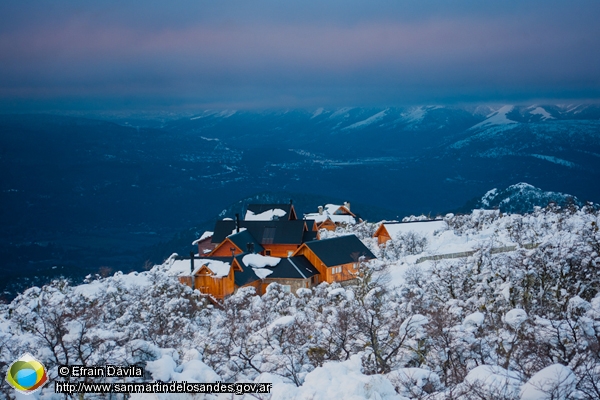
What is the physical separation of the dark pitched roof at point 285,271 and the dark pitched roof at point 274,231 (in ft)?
33.0

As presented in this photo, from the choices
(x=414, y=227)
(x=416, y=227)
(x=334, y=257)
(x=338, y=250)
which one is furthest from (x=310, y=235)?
(x=334, y=257)

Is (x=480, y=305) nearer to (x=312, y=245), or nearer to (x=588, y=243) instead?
(x=588, y=243)

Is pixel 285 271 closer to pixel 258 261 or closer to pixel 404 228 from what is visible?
pixel 258 261

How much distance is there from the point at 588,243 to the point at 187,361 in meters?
22.1

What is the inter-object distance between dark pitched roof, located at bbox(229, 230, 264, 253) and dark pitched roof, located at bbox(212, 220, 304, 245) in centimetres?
99

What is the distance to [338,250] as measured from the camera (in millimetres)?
48750

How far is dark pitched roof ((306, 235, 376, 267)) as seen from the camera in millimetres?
47469

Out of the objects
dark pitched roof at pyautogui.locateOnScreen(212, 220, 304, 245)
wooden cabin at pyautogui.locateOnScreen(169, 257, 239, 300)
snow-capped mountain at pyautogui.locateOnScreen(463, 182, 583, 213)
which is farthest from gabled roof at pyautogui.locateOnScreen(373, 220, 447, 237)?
snow-capped mountain at pyautogui.locateOnScreen(463, 182, 583, 213)

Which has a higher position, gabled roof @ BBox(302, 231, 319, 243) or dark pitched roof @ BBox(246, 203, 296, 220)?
dark pitched roof @ BBox(246, 203, 296, 220)

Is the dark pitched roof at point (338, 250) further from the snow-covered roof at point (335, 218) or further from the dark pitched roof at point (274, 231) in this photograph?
the snow-covered roof at point (335, 218)

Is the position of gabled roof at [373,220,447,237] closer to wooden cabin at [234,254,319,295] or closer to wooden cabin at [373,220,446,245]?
wooden cabin at [373,220,446,245]

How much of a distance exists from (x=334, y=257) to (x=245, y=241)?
450 inches

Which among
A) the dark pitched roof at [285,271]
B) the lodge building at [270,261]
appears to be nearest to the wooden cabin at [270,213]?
the lodge building at [270,261]

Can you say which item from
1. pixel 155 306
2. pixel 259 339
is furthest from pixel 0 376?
pixel 155 306
